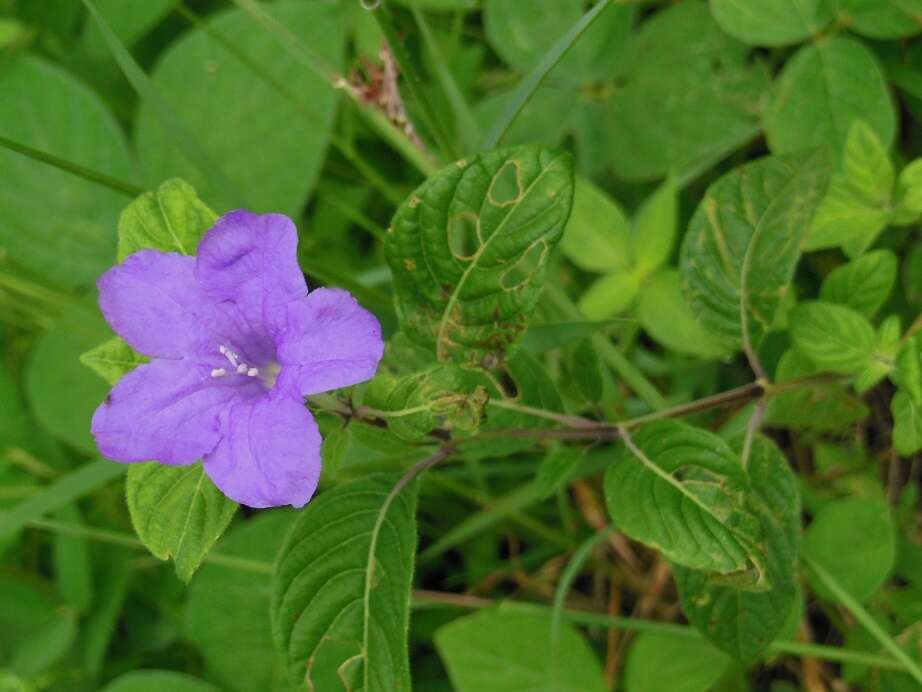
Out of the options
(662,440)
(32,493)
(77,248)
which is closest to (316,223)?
(77,248)

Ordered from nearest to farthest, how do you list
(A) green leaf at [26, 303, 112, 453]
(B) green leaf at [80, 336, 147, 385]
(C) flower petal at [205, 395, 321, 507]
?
(C) flower petal at [205, 395, 321, 507] → (B) green leaf at [80, 336, 147, 385] → (A) green leaf at [26, 303, 112, 453]

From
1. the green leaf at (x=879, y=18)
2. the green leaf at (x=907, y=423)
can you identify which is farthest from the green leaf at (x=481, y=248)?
the green leaf at (x=879, y=18)

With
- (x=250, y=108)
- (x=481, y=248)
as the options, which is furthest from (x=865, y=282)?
(x=250, y=108)

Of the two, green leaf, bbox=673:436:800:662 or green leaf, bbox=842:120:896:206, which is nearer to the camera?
green leaf, bbox=673:436:800:662

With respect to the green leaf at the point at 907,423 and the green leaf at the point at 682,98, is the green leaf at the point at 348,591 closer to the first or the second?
the green leaf at the point at 907,423

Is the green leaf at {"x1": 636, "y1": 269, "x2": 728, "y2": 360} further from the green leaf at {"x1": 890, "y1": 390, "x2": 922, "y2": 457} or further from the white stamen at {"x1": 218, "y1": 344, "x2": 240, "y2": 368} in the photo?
the white stamen at {"x1": 218, "y1": 344, "x2": 240, "y2": 368}

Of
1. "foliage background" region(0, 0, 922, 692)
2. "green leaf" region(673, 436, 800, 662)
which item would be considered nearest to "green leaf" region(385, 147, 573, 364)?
"foliage background" region(0, 0, 922, 692)
